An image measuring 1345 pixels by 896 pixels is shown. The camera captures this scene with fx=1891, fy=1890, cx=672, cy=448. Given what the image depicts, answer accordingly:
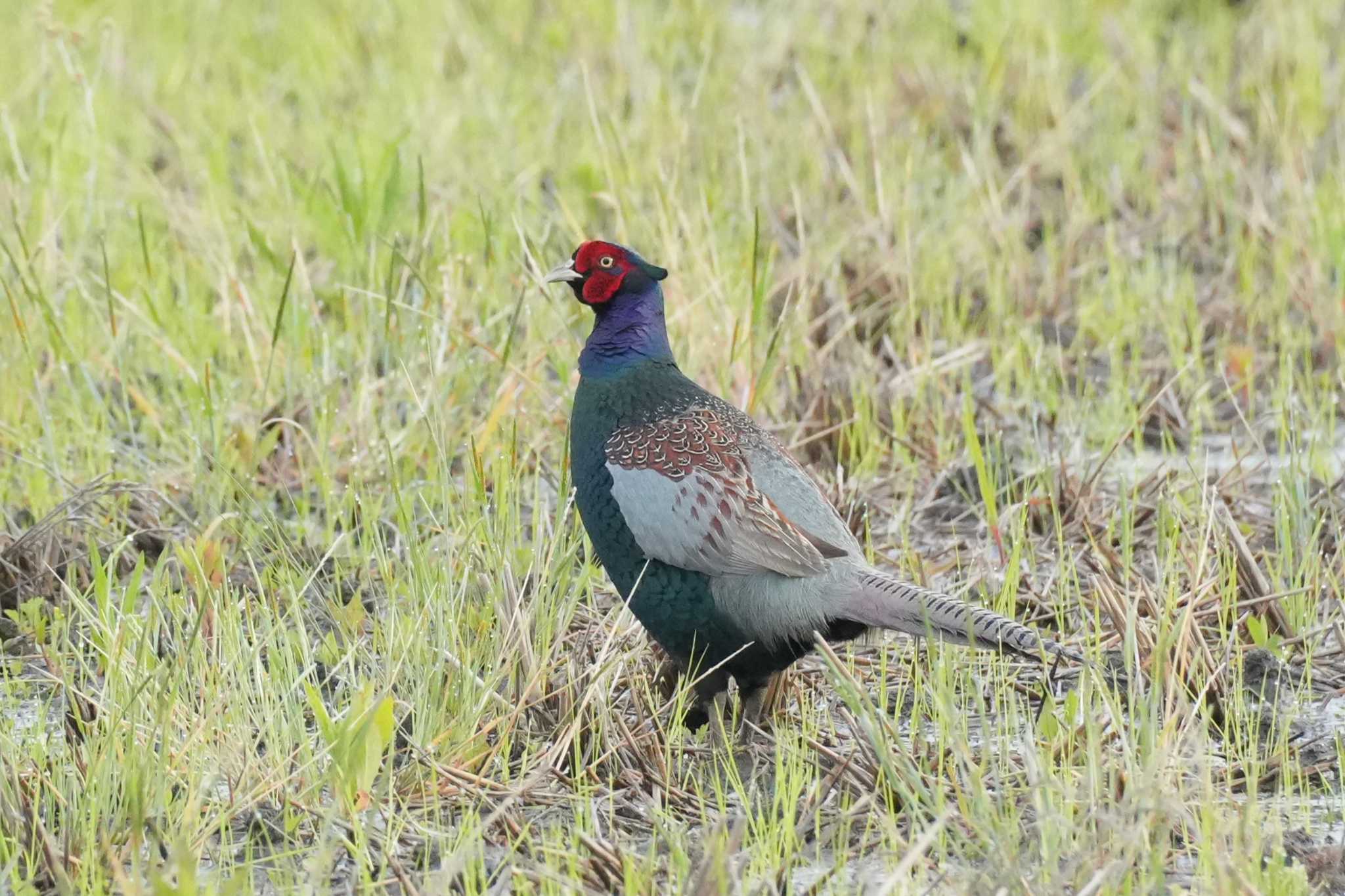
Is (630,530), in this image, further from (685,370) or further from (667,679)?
(685,370)

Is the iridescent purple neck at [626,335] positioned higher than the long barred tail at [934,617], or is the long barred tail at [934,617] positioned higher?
the iridescent purple neck at [626,335]

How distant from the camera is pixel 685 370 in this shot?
200 inches

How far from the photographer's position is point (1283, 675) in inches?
154

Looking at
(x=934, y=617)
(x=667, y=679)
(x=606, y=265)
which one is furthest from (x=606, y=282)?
(x=934, y=617)

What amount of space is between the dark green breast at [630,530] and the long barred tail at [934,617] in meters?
0.28

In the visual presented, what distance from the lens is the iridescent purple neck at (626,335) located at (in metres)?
4.01

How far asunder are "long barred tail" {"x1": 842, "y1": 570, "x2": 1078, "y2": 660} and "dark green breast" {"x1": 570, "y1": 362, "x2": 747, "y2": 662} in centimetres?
28

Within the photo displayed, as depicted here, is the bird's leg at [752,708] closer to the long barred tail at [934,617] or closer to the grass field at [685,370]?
the grass field at [685,370]

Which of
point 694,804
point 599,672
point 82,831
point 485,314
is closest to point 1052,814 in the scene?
point 694,804

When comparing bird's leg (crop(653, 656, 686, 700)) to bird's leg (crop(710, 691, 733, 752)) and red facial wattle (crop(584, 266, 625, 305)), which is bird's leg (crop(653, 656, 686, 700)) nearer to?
bird's leg (crop(710, 691, 733, 752))

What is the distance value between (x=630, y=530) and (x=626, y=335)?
0.48m

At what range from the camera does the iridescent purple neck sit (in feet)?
13.1

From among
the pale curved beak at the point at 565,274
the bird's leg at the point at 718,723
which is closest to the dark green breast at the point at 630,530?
the bird's leg at the point at 718,723

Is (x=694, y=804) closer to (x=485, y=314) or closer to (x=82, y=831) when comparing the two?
(x=82, y=831)
